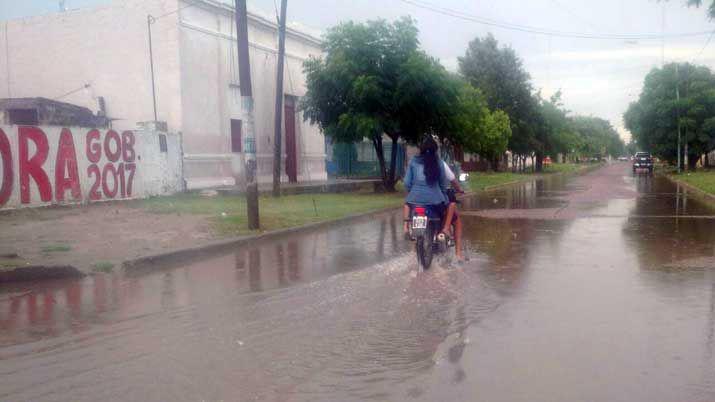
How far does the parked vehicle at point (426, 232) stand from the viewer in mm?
9086

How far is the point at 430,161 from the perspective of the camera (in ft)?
30.7

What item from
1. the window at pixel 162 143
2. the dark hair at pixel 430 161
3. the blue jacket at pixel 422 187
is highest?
the window at pixel 162 143

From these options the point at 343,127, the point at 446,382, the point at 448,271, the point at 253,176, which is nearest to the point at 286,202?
the point at 343,127

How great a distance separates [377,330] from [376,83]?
760 inches

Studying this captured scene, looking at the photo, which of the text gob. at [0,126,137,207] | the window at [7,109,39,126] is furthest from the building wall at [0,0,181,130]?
the text gob. at [0,126,137,207]

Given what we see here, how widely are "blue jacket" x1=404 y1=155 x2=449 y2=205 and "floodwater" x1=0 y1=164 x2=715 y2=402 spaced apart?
0.98m

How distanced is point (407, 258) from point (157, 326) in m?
4.99

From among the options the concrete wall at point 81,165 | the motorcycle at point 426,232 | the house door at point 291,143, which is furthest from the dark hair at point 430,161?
the house door at point 291,143

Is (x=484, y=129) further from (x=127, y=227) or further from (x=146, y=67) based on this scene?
(x=127, y=227)

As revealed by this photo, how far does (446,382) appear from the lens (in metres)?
4.71

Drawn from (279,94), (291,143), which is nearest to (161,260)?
(279,94)

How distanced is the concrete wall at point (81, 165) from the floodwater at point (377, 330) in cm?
739

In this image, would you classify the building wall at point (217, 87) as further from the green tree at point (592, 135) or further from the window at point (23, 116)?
the green tree at point (592, 135)

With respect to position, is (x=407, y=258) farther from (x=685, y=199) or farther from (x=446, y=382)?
(x=685, y=199)
